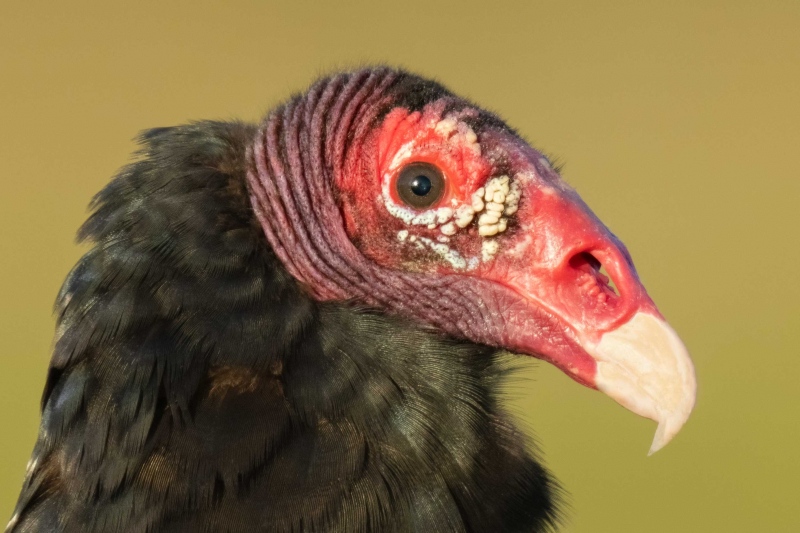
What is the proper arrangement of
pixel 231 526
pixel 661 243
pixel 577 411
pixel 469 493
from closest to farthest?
pixel 231 526
pixel 469 493
pixel 577 411
pixel 661 243

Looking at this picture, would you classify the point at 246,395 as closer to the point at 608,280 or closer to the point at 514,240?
the point at 514,240

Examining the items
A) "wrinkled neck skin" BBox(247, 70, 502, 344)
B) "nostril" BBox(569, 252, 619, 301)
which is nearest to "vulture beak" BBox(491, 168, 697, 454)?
"nostril" BBox(569, 252, 619, 301)

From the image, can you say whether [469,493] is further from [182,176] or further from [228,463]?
[182,176]

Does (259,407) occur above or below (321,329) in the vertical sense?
below

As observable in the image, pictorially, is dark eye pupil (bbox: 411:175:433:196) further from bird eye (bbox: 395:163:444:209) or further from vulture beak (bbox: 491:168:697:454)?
vulture beak (bbox: 491:168:697:454)

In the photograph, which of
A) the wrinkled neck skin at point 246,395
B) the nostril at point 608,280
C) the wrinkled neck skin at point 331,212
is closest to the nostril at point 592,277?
the nostril at point 608,280

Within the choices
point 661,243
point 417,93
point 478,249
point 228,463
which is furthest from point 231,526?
point 661,243
